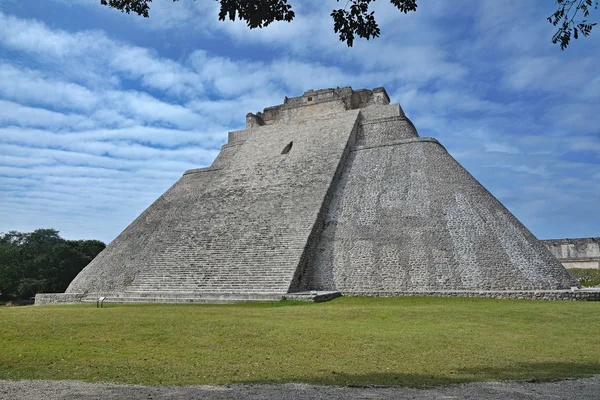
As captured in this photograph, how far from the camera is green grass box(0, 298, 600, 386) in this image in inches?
210

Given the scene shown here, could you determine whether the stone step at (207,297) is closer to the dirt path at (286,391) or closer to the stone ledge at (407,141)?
the stone ledge at (407,141)

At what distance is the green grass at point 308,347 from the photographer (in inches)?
210

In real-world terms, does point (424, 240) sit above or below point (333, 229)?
below

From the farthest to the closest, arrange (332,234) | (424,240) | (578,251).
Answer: (578,251) → (332,234) → (424,240)

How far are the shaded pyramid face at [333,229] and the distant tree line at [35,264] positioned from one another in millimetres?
11211

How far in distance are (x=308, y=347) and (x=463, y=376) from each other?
8.20 ft

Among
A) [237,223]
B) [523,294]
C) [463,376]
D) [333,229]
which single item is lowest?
[463,376]

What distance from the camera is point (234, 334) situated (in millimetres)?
7840

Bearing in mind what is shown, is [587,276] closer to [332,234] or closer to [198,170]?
[332,234]

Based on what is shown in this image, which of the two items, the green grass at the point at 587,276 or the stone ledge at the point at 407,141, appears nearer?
the stone ledge at the point at 407,141

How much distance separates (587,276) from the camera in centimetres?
2530

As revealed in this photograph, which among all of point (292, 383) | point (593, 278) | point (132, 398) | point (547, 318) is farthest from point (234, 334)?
point (593, 278)

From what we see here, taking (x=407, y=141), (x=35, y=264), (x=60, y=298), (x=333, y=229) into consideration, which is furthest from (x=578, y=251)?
(x=35, y=264)

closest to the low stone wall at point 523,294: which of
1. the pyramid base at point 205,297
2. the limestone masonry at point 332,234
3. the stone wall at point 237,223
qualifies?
the limestone masonry at point 332,234
